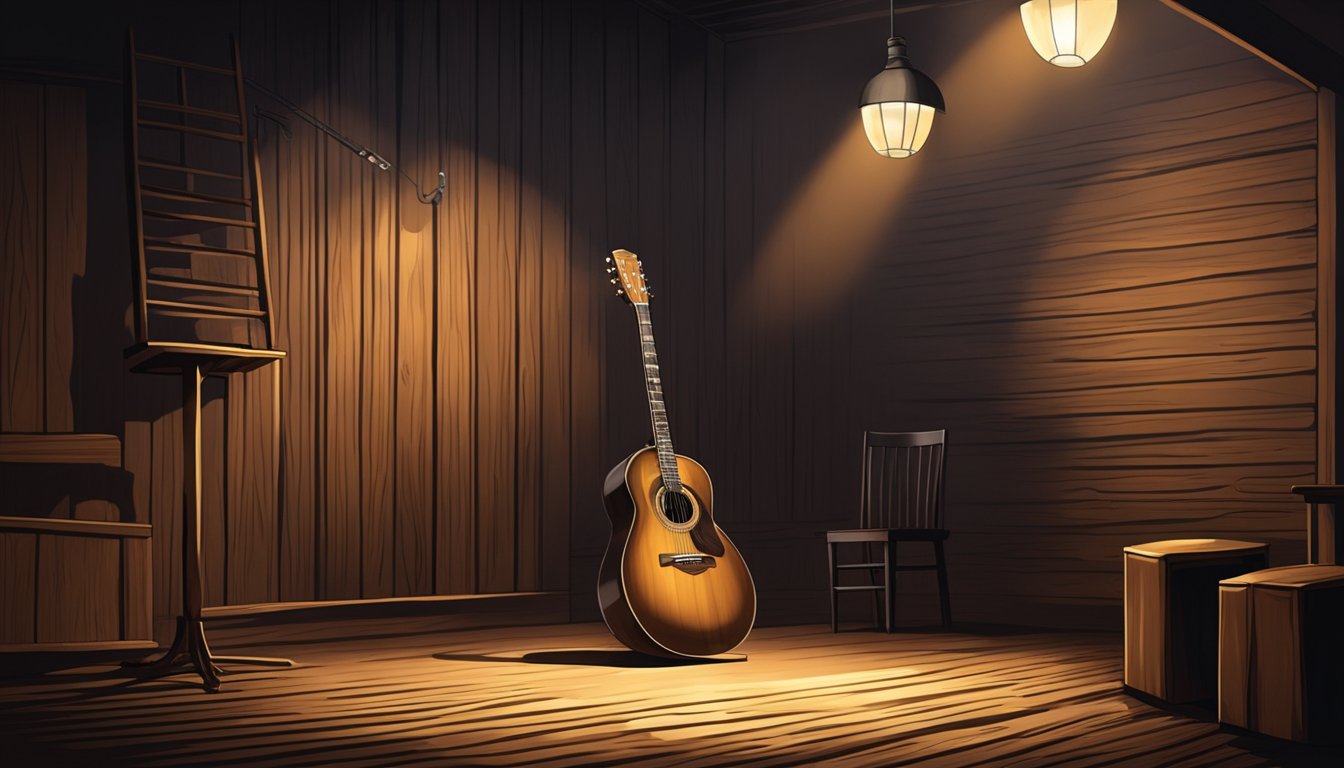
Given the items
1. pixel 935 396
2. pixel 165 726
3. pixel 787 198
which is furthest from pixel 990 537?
pixel 165 726

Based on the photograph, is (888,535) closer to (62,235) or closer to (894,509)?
(894,509)

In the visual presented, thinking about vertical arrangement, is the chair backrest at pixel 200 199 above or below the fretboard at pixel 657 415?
above

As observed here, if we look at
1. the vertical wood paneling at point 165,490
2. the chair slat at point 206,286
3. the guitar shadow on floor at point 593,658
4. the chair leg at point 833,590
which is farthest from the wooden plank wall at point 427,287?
the chair leg at point 833,590

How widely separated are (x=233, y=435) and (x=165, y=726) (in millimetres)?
1768

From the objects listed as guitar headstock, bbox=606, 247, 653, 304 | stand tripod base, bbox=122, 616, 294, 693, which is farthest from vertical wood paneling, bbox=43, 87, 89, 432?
guitar headstock, bbox=606, 247, 653, 304

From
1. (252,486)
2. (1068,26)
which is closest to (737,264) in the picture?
(1068,26)

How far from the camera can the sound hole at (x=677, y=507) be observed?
14.9ft

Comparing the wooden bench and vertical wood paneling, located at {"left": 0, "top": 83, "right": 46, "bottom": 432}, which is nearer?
the wooden bench

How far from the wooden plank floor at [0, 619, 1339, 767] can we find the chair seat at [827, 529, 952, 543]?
1.95 ft

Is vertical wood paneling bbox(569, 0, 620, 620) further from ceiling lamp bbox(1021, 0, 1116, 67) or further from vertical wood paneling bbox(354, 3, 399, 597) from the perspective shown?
ceiling lamp bbox(1021, 0, 1116, 67)

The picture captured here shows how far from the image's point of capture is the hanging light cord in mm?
4934

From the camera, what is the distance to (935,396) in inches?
237

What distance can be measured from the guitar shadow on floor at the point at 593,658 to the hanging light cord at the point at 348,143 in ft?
6.12

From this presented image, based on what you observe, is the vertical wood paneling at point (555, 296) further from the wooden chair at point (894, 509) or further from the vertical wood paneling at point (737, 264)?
the wooden chair at point (894, 509)
